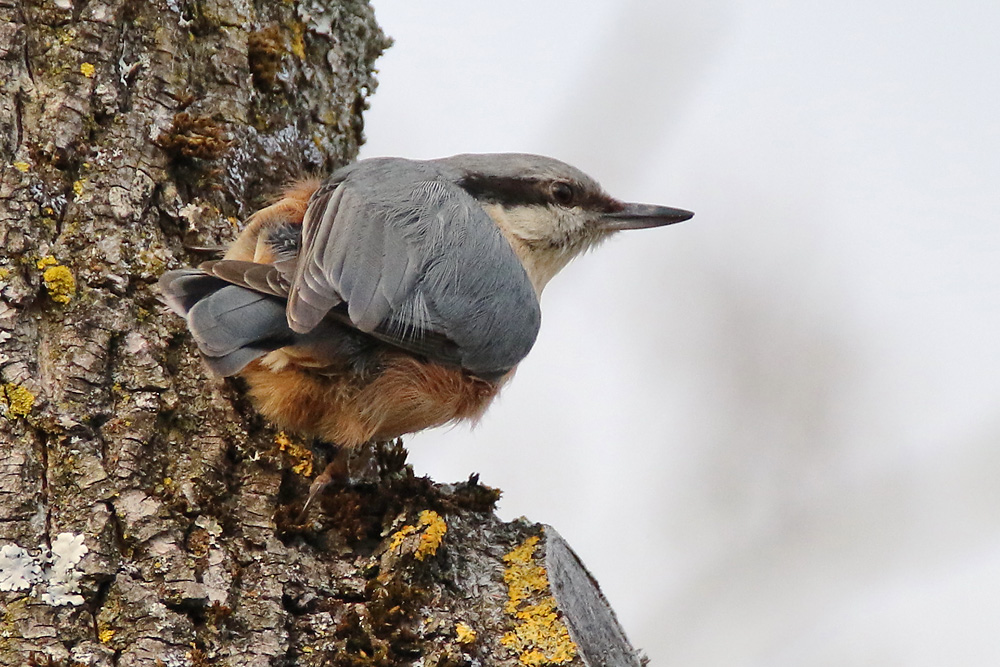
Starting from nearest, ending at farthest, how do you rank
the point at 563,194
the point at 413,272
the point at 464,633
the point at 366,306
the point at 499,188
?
the point at 464,633, the point at 366,306, the point at 413,272, the point at 499,188, the point at 563,194

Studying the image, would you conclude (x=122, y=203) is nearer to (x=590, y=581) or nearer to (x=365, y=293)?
(x=365, y=293)

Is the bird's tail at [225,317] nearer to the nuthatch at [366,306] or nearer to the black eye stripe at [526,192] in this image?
the nuthatch at [366,306]

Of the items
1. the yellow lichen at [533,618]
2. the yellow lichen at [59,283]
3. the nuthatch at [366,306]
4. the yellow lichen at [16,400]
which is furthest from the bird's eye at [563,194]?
the yellow lichen at [16,400]

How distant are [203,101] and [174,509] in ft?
3.29

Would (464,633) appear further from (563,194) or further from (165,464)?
(563,194)

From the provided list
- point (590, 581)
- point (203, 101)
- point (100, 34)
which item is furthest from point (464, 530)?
point (100, 34)

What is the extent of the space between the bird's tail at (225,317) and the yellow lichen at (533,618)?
63 centimetres

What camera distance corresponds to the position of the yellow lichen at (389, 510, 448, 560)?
1.86 m

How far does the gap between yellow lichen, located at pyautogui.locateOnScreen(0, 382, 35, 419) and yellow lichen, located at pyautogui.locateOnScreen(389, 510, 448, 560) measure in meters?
0.71

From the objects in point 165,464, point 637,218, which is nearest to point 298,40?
point 637,218

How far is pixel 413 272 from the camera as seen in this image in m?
2.19

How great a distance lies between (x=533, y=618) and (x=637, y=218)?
156 cm

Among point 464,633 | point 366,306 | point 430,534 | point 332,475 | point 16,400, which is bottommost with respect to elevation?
point 464,633

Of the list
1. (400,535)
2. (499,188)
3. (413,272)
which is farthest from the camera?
(499,188)
